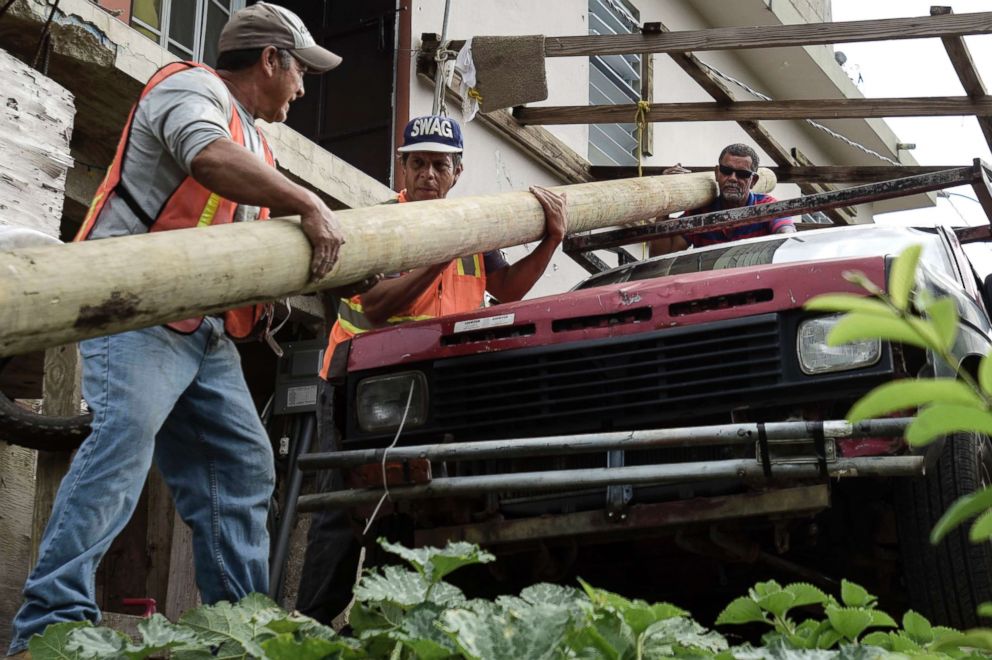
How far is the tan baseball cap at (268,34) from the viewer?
4.19m

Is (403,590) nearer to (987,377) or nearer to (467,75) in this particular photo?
(987,377)

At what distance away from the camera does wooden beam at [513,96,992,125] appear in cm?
792

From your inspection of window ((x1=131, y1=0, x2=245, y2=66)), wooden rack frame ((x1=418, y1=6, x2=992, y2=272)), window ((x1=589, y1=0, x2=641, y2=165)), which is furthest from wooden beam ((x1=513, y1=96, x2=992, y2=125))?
window ((x1=589, y1=0, x2=641, y2=165))

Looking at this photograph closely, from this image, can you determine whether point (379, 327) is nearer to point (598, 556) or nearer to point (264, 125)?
point (598, 556)

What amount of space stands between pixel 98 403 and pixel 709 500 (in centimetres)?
178

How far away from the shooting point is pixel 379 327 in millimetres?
5141

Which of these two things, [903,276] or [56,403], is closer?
[903,276]

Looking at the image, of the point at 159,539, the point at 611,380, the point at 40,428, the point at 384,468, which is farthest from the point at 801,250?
the point at 159,539

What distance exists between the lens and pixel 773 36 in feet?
23.9

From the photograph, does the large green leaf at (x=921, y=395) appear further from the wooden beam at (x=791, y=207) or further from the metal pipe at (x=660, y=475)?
the wooden beam at (x=791, y=207)

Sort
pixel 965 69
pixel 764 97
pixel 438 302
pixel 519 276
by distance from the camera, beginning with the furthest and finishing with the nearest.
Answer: pixel 764 97, pixel 965 69, pixel 519 276, pixel 438 302

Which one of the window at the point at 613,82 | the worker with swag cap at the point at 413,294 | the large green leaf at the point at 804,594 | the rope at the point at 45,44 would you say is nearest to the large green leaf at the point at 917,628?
the large green leaf at the point at 804,594

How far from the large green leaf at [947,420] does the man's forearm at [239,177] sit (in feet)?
9.28

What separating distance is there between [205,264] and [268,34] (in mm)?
1432
